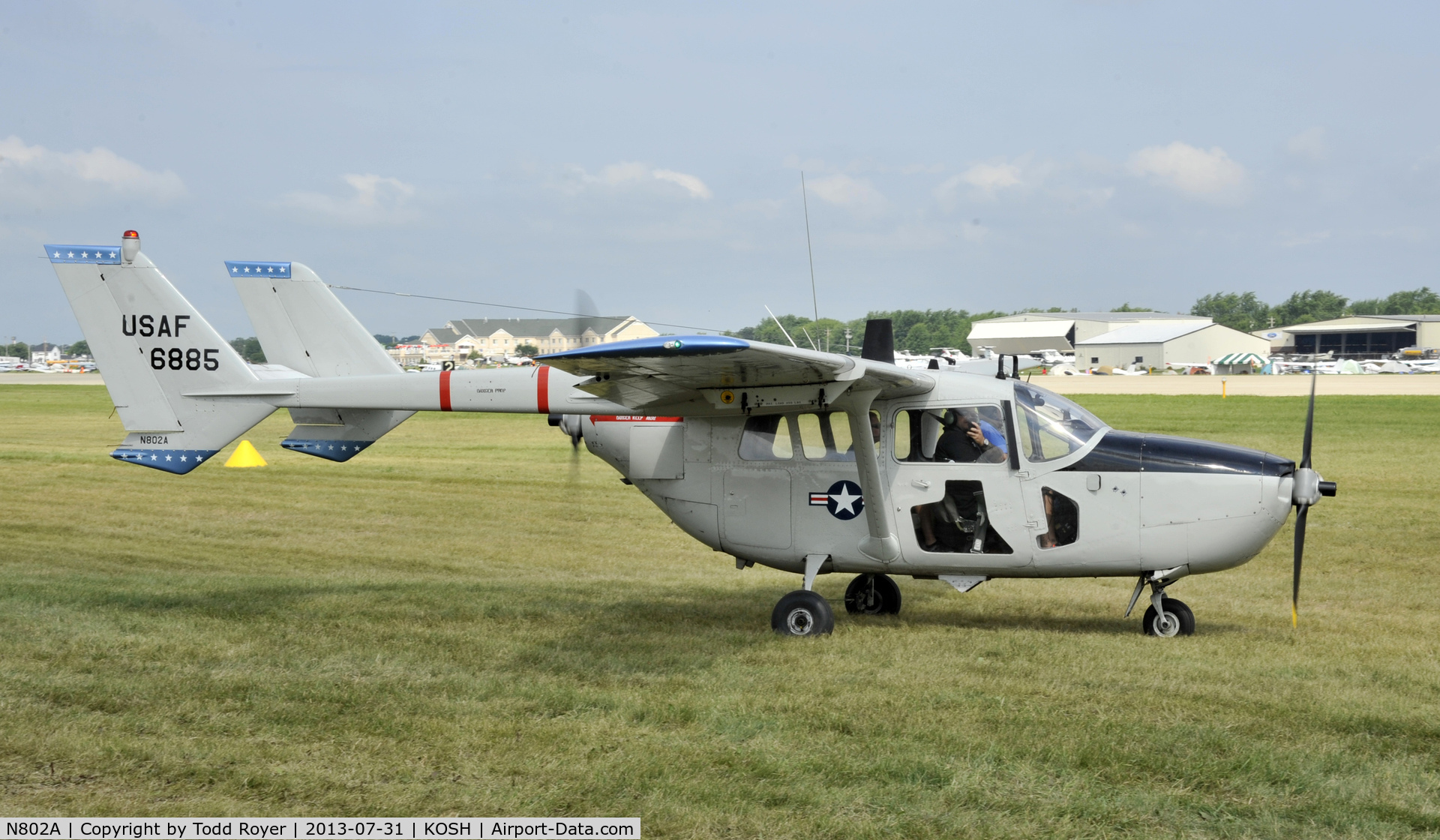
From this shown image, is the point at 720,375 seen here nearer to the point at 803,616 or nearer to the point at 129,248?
the point at 803,616

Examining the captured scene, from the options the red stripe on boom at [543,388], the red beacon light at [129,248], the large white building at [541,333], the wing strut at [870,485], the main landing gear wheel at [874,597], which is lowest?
the main landing gear wheel at [874,597]

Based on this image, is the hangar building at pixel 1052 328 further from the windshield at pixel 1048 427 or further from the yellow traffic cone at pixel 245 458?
the windshield at pixel 1048 427

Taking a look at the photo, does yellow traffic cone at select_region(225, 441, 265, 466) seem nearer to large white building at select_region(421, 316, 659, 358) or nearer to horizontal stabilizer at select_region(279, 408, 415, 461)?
large white building at select_region(421, 316, 659, 358)

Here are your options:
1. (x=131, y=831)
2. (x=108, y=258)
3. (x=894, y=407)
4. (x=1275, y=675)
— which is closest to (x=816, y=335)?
(x=894, y=407)

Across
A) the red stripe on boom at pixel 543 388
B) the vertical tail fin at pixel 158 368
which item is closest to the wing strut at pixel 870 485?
the red stripe on boom at pixel 543 388

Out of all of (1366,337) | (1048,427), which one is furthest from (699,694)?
(1366,337)

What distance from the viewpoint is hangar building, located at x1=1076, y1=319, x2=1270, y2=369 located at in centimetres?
9462

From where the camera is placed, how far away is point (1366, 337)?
107625mm

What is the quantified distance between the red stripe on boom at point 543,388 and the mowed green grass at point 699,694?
1.85 m

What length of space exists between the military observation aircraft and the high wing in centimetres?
3

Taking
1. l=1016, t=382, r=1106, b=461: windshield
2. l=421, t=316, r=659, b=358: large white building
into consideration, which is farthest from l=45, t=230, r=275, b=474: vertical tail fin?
l=1016, t=382, r=1106, b=461: windshield

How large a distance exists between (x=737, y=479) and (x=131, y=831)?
552 centimetres

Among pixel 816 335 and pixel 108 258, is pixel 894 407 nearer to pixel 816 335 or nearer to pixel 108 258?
pixel 816 335

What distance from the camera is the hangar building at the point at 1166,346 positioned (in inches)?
3725
